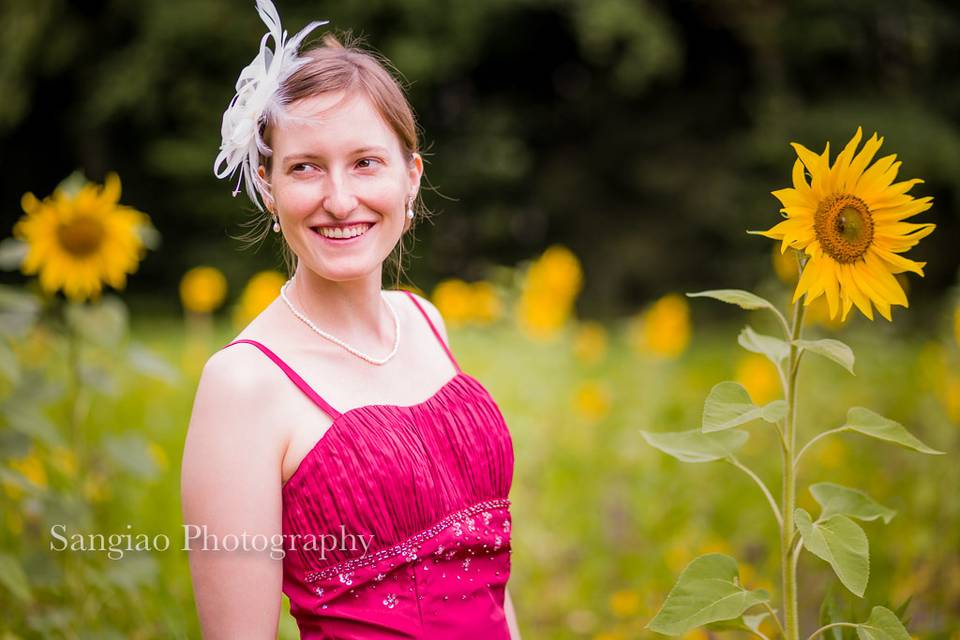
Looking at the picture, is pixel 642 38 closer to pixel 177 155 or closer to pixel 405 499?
pixel 177 155

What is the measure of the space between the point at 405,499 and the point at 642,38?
9.23 metres

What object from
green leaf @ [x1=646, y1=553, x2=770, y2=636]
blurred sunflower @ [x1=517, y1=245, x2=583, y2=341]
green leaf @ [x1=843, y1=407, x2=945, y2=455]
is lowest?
green leaf @ [x1=646, y1=553, x2=770, y2=636]

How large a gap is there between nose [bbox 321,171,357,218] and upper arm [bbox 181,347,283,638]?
0.97ft

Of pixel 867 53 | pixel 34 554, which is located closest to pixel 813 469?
pixel 34 554

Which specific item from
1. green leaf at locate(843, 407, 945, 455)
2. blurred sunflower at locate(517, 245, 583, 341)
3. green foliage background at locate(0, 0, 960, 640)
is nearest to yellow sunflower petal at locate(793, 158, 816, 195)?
green leaf at locate(843, 407, 945, 455)

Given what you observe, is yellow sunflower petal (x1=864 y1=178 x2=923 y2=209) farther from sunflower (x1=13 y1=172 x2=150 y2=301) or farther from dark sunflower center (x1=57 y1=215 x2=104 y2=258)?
dark sunflower center (x1=57 y1=215 x2=104 y2=258)

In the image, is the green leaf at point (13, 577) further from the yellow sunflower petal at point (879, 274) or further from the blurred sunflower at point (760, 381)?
the blurred sunflower at point (760, 381)

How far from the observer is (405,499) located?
156 cm

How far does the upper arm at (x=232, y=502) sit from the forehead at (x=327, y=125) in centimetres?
38

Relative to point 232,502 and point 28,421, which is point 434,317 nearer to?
point 232,502

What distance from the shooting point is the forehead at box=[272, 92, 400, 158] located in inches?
61.3

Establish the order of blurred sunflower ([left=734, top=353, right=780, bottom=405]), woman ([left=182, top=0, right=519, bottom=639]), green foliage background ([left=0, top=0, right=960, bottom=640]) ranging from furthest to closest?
green foliage background ([left=0, top=0, right=960, bottom=640]) < blurred sunflower ([left=734, top=353, right=780, bottom=405]) < woman ([left=182, top=0, right=519, bottom=639])

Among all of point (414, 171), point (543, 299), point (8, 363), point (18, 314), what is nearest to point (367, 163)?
point (414, 171)

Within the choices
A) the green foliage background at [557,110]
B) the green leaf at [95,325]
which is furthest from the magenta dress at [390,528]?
the green foliage background at [557,110]
